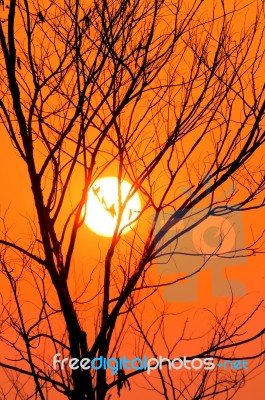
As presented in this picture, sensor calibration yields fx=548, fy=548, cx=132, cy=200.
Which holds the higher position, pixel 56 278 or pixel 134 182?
pixel 134 182

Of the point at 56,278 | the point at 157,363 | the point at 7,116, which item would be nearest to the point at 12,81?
the point at 7,116

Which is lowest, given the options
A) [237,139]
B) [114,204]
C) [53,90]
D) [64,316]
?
[64,316]

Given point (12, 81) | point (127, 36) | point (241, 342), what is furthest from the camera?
point (127, 36)

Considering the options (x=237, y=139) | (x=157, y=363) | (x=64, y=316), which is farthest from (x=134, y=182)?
(x=157, y=363)

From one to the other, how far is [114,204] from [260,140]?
1.19 m

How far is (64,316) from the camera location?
13.6 feet

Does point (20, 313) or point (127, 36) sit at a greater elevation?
point (127, 36)

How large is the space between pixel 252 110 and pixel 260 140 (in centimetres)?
34

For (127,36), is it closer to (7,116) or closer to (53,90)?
(53,90)

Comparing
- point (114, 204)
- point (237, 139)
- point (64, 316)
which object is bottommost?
point (64, 316)

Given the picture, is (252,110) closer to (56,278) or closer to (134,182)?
(134,182)

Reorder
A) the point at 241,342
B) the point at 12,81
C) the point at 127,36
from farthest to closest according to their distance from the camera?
the point at 127,36 < the point at 241,342 < the point at 12,81

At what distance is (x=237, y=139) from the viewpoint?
4.32 m

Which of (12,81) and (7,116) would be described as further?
(7,116)
